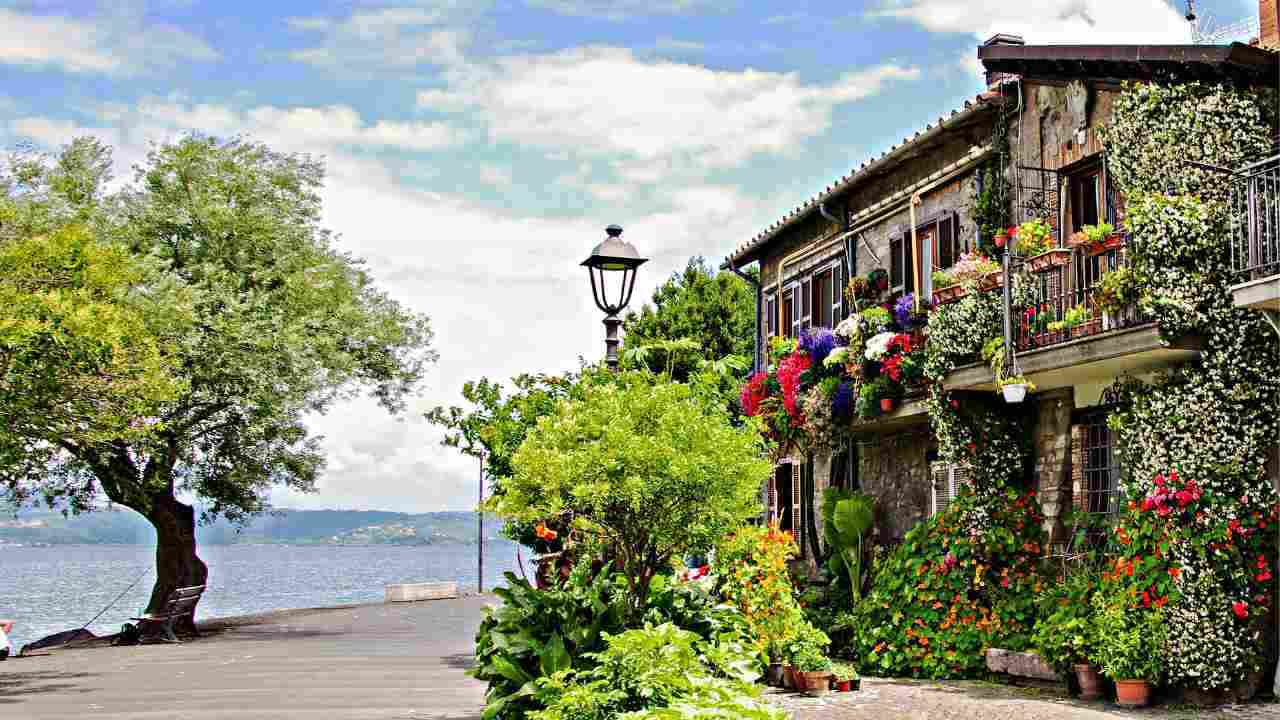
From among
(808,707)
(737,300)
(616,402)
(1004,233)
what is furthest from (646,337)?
(616,402)

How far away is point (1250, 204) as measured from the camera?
1245cm

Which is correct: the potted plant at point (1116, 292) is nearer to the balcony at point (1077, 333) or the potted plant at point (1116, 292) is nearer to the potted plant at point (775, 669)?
the balcony at point (1077, 333)

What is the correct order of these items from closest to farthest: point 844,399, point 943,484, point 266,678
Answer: point 266,678, point 943,484, point 844,399

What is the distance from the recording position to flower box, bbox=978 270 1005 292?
15602mm

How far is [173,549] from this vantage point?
28078 mm

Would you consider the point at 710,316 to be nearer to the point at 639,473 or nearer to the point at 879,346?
the point at 879,346

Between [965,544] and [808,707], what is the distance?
3.57 meters

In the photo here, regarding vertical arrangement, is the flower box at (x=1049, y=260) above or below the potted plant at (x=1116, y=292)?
above

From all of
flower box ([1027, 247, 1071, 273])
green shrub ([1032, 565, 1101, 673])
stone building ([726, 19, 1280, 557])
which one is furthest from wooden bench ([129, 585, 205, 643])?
flower box ([1027, 247, 1071, 273])

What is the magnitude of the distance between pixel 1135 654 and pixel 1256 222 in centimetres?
417

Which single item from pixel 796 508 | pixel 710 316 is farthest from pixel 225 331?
pixel 710 316

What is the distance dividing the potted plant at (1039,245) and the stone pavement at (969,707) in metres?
4.62

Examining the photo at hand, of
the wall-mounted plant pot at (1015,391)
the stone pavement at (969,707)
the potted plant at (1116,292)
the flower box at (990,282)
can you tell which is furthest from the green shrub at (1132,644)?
the flower box at (990,282)

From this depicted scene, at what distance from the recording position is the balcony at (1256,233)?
12.2 m
